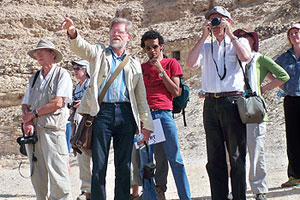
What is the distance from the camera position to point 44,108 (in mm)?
5418

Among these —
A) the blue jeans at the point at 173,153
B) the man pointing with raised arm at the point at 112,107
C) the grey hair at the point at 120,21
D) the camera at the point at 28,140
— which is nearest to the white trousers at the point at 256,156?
the blue jeans at the point at 173,153

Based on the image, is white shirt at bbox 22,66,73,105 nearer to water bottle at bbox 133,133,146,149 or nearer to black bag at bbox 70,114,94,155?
black bag at bbox 70,114,94,155

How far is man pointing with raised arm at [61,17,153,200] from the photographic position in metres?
4.73

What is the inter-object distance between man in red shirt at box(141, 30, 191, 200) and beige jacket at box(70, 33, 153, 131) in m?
0.65

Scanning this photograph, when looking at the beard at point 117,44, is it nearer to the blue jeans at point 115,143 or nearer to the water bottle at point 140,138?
the blue jeans at point 115,143

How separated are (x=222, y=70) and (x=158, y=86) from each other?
1088 mm

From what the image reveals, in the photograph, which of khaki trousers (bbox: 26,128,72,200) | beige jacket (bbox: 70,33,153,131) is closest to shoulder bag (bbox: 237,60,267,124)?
beige jacket (bbox: 70,33,153,131)

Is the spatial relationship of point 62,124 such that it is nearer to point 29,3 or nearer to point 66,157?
point 66,157

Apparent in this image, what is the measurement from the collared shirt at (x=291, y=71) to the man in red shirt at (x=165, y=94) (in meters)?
1.71

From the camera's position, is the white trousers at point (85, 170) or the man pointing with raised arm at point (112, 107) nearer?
the man pointing with raised arm at point (112, 107)

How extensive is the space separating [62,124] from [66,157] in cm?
39

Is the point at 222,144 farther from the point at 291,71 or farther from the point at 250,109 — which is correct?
the point at 291,71

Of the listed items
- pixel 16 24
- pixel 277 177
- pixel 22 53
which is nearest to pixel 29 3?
pixel 16 24

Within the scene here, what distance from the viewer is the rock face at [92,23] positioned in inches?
1005
